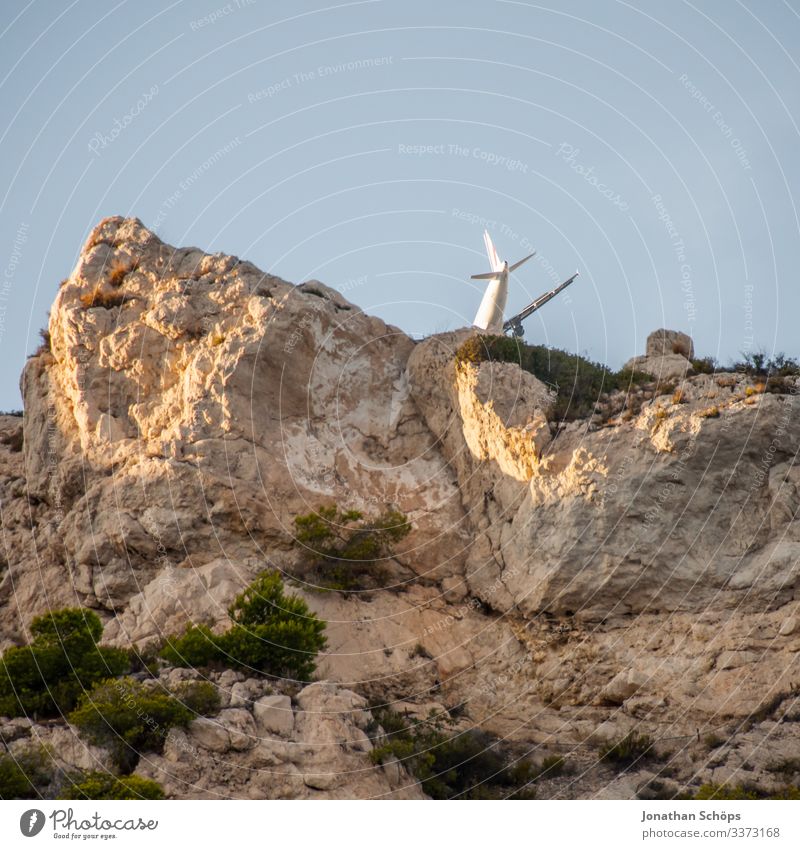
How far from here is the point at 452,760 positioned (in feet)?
104

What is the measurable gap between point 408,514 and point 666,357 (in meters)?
9.77

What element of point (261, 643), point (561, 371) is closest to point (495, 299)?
point (561, 371)

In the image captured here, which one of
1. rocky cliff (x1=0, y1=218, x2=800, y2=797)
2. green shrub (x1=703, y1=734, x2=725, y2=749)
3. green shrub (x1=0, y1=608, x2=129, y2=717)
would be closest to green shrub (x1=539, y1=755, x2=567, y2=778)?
rocky cliff (x1=0, y1=218, x2=800, y2=797)

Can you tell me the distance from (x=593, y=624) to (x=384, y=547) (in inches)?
288

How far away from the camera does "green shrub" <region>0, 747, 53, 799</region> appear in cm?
2588

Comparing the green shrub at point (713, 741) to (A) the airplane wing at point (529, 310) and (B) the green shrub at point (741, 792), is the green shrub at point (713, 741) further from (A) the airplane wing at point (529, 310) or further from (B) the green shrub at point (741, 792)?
(A) the airplane wing at point (529, 310)

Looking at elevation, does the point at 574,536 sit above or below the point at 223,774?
above

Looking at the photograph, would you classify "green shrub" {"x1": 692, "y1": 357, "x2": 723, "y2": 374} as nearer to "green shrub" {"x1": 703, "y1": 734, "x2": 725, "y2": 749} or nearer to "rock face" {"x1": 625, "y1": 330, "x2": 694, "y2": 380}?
"rock face" {"x1": 625, "y1": 330, "x2": 694, "y2": 380}

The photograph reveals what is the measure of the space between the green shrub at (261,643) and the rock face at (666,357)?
45.2 feet

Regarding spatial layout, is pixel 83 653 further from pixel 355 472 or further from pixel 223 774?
pixel 355 472

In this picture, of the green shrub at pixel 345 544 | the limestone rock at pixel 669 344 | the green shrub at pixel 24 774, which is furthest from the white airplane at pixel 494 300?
the green shrub at pixel 24 774

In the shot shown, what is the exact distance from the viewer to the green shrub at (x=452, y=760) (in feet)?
99.0

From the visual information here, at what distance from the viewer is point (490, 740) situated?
109ft
